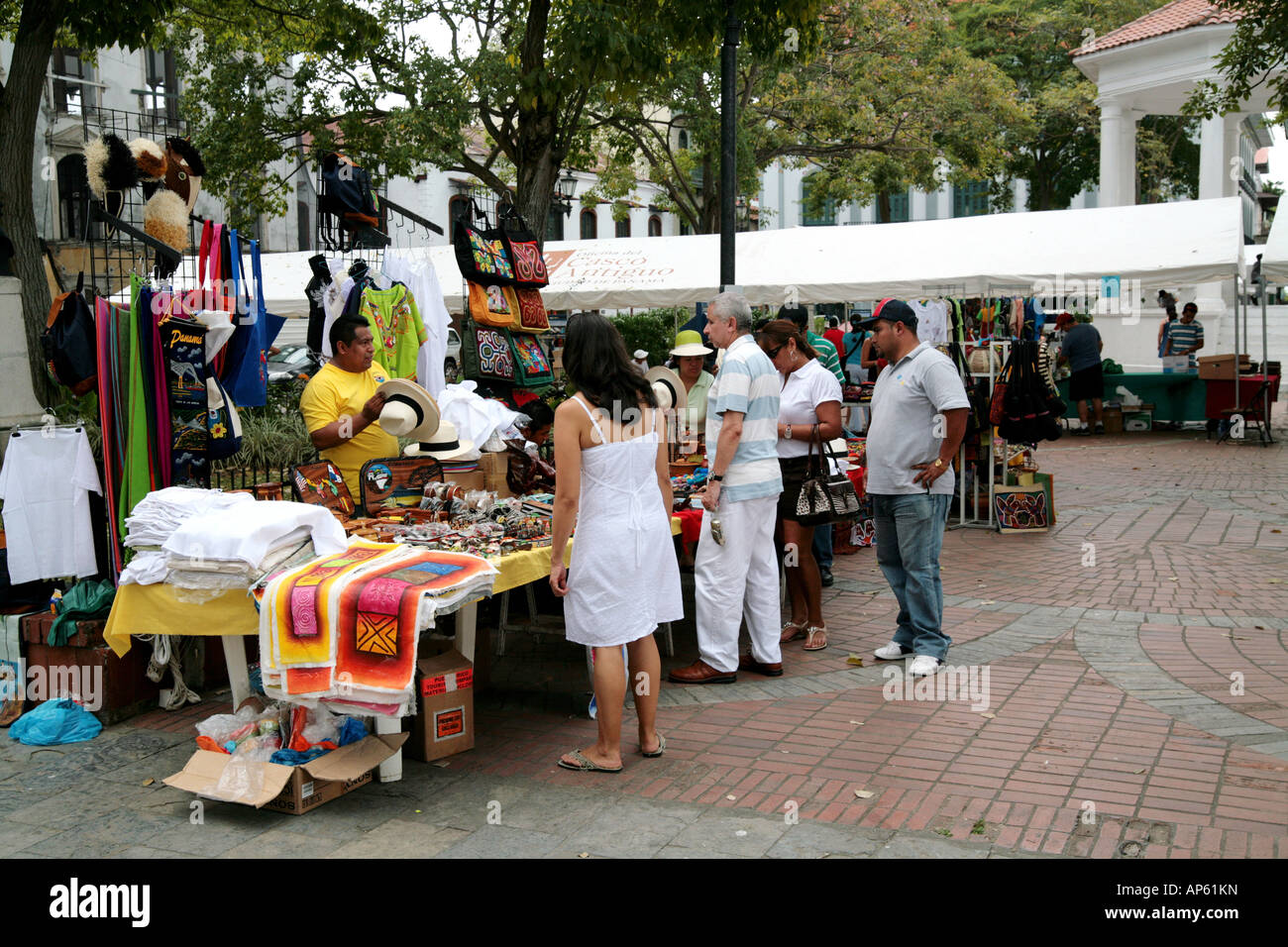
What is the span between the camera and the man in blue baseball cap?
18.5ft

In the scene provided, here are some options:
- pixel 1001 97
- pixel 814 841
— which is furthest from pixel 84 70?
pixel 814 841

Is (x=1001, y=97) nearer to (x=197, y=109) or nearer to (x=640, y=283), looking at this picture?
(x=640, y=283)

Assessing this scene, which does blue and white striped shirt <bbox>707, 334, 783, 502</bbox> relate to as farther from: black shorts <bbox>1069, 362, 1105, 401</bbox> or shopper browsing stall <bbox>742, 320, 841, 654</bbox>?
black shorts <bbox>1069, 362, 1105, 401</bbox>

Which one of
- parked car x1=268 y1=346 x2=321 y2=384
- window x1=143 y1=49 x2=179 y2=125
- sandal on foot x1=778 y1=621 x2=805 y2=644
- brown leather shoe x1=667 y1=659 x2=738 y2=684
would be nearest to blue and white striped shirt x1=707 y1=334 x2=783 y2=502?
brown leather shoe x1=667 y1=659 x2=738 y2=684

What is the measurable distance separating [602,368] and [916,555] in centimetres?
222

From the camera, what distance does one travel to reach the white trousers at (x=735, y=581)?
5602 millimetres

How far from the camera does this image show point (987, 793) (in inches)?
167

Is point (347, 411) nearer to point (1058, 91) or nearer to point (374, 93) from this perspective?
point (374, 93)

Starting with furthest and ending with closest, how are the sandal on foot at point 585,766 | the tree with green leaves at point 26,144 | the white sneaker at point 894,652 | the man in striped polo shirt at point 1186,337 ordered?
the man in striped polo shirt at point 1186,337, the tree with green leaves at point 26,144, the white sneaker at point 894,652, the sandal on foot at point 585,766

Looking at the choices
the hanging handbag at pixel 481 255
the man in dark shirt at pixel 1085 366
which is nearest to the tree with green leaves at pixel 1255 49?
the man in dark shirt at pixel 1085 366

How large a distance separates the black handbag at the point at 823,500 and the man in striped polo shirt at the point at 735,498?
488 millimetres

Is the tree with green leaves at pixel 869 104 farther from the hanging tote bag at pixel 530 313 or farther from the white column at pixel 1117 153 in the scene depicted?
the hanging tote bag at pixel 530 313

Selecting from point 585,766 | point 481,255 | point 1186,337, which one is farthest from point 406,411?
point 1186,337
